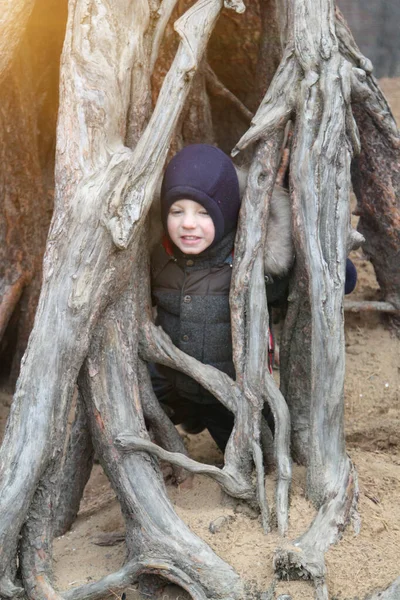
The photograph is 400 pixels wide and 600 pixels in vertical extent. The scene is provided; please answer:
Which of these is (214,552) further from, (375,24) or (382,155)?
(375,24)

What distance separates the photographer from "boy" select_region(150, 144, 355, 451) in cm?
344

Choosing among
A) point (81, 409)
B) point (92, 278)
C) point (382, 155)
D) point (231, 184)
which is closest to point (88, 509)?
point (81, 409)

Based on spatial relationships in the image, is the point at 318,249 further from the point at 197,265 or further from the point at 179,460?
the point at 179,460

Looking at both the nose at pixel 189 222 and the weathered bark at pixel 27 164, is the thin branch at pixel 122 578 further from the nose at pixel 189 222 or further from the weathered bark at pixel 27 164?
the weathered bark at pixel 27 164

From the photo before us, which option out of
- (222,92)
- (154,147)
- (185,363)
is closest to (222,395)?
(185,363)

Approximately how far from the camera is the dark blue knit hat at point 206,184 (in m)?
3.41

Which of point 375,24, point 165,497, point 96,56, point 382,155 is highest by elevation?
point 375,24

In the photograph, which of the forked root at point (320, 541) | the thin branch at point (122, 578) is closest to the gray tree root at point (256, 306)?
the forked root at point (320, 541)

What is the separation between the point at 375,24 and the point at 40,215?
152 inches

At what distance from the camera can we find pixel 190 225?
343 centimetres

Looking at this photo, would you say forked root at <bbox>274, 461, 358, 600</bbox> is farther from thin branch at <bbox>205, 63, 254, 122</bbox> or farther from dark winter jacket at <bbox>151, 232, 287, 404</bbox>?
thin branch at <bbox>205, 63, 254, 122</bbox>

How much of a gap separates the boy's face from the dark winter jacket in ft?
0.34

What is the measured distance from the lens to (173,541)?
9.71ft

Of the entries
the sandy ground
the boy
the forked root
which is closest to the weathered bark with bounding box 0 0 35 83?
the boy
